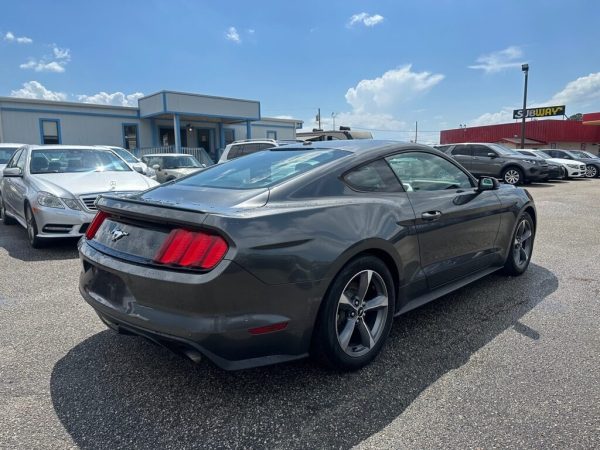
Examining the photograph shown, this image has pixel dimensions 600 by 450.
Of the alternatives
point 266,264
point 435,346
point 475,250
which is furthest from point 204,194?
point 475,250

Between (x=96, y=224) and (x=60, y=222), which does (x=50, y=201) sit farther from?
(x=96, y=224)

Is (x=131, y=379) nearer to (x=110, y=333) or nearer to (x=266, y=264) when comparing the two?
(x=110, y=333)

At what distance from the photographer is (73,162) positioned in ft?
23.6

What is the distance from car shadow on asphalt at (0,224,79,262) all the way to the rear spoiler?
11.2 feet

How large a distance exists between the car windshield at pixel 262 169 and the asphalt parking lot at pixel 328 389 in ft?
3.99

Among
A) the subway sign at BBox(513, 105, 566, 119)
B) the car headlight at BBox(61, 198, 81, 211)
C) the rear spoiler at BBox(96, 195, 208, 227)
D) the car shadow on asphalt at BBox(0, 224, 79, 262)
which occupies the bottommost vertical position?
the car shadow on asphalt at BBox(0, 224, 79, 262)

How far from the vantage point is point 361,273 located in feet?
8.98

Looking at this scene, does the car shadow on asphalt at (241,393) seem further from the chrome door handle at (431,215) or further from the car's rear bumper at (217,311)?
the chrome door handle at (431,215)

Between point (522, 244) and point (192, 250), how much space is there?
396 centimetres

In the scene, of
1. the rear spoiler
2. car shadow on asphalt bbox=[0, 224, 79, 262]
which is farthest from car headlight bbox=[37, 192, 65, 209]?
the rear spoiler

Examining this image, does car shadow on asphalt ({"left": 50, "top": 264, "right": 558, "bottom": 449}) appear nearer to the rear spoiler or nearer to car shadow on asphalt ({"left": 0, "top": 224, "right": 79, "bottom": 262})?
the rear spoiler

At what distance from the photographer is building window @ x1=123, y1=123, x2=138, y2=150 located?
24.7m

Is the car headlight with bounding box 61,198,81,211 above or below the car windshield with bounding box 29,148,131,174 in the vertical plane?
below

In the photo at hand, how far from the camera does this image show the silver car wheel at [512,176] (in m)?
16.5
